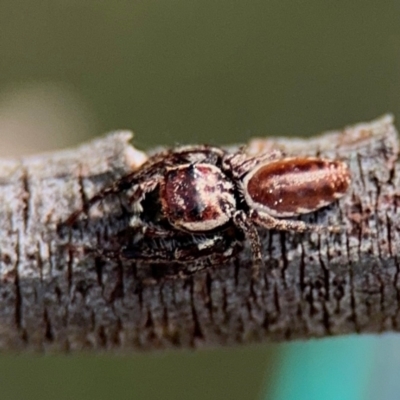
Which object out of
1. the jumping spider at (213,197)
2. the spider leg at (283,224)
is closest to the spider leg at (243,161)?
the jumping spider at (213,197)

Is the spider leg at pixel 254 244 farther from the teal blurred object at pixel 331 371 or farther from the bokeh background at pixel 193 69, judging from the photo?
the bokeh background at pixel 193 69

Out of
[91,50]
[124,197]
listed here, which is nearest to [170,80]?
[91,50]

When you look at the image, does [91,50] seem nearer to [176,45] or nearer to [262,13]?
[176,45]

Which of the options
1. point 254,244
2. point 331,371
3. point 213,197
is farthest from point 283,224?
point 331,371

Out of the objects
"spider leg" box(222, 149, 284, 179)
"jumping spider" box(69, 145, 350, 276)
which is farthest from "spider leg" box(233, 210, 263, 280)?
"spider leg" box(222, 149, 284, 179)

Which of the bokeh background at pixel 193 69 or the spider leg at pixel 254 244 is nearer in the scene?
the spider leg at pixel 254 244

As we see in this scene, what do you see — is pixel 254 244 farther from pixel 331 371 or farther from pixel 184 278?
pixel 331 371

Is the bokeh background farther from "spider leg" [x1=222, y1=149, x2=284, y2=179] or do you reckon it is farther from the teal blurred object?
"spider leg" [x1=222, y1=149, x2=284, y2=179]
